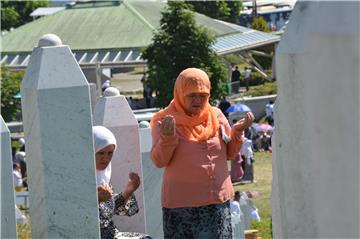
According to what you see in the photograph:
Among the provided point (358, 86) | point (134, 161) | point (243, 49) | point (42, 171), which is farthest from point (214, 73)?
point (358, 86)

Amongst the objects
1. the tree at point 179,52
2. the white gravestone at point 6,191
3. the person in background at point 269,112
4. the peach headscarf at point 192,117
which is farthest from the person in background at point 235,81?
the white gravestone at point 6,191

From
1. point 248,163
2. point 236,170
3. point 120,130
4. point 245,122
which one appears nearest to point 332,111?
point 245,122

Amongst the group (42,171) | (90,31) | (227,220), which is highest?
(90,31)

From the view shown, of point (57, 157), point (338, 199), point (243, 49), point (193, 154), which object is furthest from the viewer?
point (243, 49)

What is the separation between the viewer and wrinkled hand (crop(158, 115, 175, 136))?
5.41 meters

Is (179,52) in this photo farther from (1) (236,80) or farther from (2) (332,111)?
(2) (332,111)

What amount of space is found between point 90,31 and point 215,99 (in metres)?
12.1

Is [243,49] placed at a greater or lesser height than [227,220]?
greater

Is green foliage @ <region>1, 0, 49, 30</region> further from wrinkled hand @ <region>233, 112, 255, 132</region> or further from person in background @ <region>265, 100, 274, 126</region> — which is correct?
wrinkled hand @ <region>233, 112, 255, 132</region>

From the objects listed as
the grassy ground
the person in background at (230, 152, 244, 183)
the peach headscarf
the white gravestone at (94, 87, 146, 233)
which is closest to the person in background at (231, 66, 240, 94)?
the grassy ground

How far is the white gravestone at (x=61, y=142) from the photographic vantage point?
478cm

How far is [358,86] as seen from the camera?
2.73 metres

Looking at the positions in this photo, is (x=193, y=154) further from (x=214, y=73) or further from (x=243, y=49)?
(x=243, y=49)

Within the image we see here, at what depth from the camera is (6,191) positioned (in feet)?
16.5
